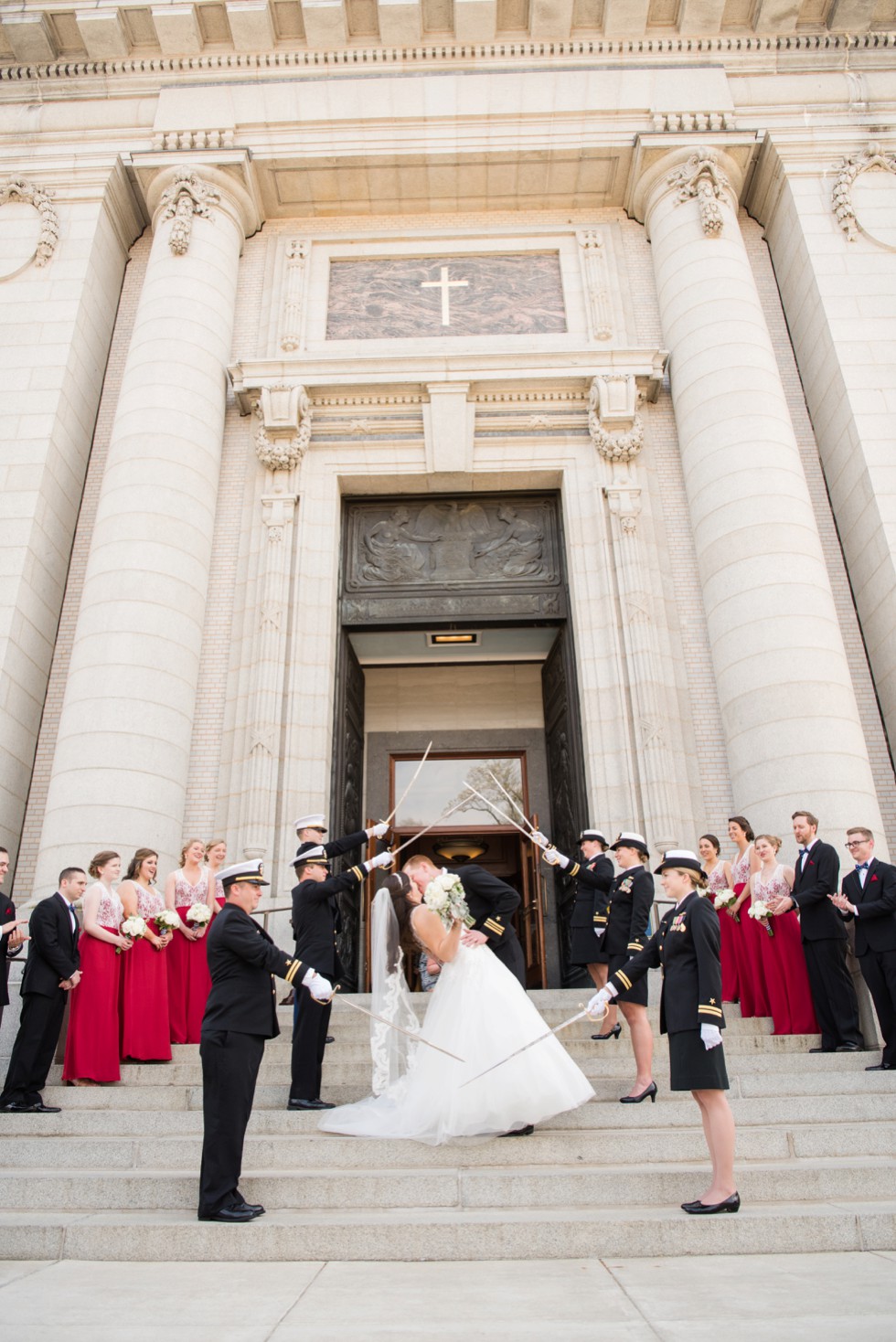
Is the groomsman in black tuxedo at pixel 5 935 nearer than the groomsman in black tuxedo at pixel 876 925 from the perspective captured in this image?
No

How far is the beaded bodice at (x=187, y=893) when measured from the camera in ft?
28.7

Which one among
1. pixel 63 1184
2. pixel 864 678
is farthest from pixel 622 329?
pixel 63 1184

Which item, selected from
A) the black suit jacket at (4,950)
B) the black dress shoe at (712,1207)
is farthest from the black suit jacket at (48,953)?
the black dress shoe at (712,1207)

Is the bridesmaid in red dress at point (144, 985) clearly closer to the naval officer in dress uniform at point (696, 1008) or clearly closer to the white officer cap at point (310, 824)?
the white officer cap at point (310, 824)

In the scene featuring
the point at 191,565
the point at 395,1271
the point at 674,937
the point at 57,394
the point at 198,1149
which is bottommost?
the point at 395,1271

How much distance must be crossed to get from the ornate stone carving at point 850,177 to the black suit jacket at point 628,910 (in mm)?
11546

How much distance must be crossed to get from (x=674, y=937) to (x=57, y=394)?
11.9 m

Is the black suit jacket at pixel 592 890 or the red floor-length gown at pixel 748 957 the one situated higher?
the black suit jacket at pixel 592 890

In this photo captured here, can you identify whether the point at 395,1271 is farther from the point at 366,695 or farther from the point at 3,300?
the point at 3,300

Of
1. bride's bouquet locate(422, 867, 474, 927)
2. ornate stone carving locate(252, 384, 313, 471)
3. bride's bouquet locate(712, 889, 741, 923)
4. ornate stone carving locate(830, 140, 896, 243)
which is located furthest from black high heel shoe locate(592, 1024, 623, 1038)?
ornate stone carving locate(830, 140, 896, 243)

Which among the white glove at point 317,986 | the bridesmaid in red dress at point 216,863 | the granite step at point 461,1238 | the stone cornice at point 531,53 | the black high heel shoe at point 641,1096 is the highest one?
the stone cornice at point 531,53

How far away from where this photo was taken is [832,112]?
14938 mm

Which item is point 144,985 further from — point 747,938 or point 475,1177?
point 747,938

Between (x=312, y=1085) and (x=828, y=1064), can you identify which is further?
(x=828, y=1064)
